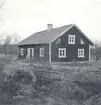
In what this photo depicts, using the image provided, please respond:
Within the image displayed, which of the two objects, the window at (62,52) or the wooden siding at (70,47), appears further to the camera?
the window at (62,52)

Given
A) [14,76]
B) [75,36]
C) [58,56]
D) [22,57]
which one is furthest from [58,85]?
[22,57]

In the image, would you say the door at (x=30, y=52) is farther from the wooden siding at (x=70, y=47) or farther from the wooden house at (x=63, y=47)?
the wooden siding at (x=70, y=47)

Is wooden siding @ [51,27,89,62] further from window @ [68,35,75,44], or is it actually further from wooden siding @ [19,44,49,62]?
wooden siding @ [19,44,49,62]

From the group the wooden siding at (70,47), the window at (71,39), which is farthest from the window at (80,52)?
the window at (71,39)

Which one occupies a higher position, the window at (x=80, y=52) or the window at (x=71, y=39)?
the window at (x=71, y=39)

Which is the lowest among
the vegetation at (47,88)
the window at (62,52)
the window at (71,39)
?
the vegetation at (47,88)

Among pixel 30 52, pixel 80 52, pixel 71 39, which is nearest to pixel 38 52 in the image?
pixel 30 52

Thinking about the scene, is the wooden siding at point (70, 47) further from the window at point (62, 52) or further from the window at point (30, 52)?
the window at point (30, 52)

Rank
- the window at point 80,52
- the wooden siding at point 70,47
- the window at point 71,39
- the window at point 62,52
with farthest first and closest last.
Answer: the window at point 80,52 < the window at point 71,39 < the window at point 62,52 < the wooden siding at point 70,47

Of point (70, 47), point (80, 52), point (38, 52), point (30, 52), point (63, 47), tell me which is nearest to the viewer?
point (63, 47)

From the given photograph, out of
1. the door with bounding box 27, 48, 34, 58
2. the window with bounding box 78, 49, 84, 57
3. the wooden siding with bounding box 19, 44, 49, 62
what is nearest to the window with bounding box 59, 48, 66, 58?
the wooden siding with bounding box 19, 44, 49, 62

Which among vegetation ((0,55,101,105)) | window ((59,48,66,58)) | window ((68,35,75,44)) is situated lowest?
vegetation ((0,55,101,105))

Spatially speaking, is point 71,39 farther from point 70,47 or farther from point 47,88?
point 47,88

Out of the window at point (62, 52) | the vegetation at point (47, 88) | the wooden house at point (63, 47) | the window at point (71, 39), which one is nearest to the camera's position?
the vegetation at point (47, 88)
